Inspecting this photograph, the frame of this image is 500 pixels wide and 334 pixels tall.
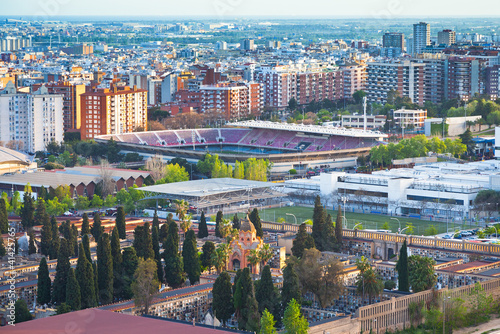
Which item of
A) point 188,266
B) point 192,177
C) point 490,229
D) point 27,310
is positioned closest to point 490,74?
point 192,177

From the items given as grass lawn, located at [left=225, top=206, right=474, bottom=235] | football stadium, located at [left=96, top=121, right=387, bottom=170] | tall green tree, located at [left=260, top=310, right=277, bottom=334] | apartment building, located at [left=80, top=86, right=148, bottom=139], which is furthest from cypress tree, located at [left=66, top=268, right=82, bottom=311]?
apartment building, located at [left=80, top=86, right=148, bottom=139]

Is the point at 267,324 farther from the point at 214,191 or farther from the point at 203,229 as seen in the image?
the point at 214,191

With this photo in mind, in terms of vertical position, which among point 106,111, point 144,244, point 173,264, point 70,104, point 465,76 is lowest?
point 173,264

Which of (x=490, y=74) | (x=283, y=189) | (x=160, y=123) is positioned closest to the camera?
(x=283, y=189)

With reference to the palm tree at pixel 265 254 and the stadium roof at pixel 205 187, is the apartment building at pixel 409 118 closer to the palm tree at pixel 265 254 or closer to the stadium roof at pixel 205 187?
the stadium roof at pixel 205 187

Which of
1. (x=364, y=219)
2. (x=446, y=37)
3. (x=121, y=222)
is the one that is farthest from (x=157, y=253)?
(x=446, y=37)

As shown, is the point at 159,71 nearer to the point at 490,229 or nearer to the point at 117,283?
the point at 490,229
